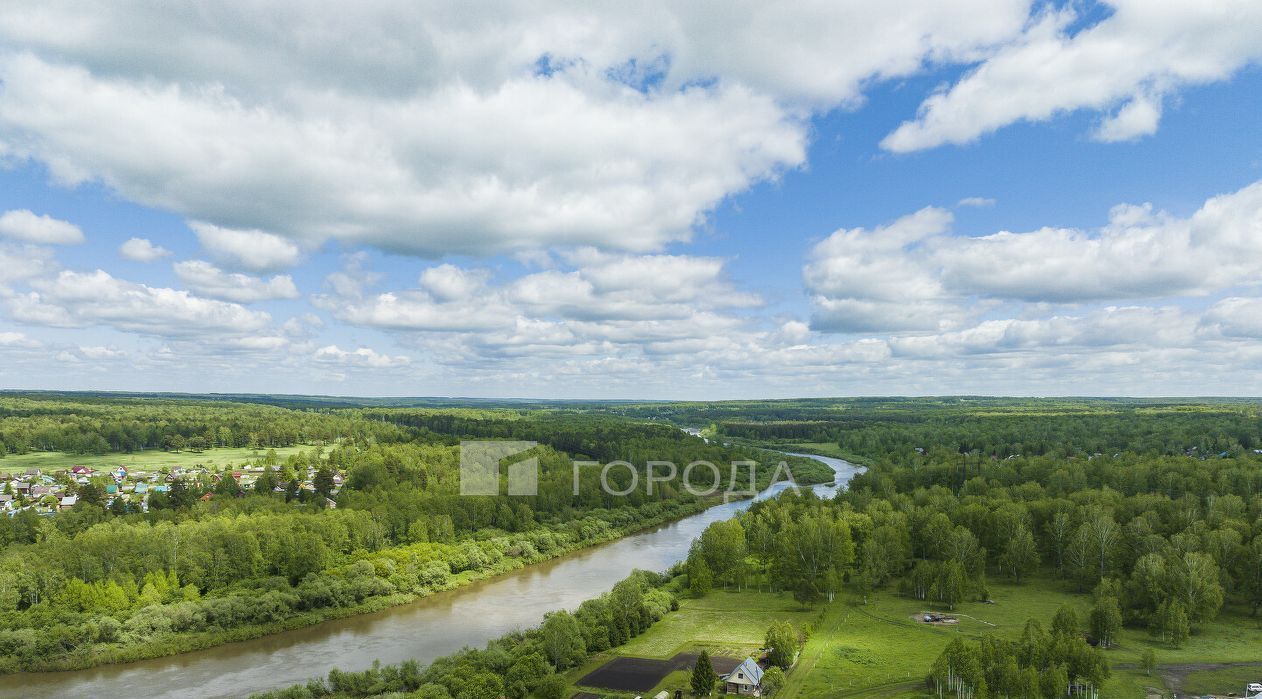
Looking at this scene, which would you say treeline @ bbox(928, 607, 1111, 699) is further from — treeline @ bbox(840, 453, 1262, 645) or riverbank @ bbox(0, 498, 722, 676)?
riverbank @ bbox(0, 498, 722, 676)

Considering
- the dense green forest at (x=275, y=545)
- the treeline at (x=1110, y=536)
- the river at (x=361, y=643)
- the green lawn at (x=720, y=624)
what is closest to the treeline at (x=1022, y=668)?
the treeline at (x=1110, y=536)

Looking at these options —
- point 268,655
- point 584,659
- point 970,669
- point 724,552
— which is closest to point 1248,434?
point 724,552

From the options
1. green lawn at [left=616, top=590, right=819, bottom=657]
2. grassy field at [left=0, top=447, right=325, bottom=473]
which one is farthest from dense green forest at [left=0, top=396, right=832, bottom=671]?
green lawn at [left=616, top=590, right=819, bottom=657]

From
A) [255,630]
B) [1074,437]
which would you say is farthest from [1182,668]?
[1074,437]

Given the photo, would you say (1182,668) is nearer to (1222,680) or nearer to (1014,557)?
(1222,680)

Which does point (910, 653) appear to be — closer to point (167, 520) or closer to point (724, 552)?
point (724, 552)

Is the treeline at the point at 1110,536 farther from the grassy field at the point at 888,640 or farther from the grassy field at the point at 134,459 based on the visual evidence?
the grassy field at the point at 134,459
